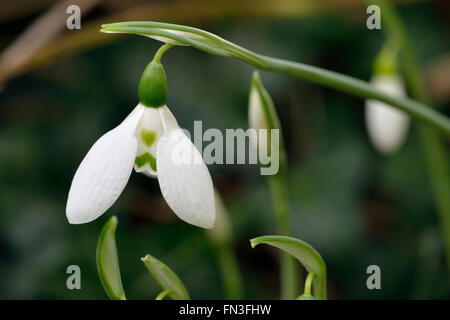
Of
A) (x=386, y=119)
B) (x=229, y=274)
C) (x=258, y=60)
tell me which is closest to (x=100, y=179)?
(x=258, y=60)

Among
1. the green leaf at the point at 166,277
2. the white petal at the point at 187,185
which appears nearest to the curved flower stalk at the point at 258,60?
the white petal at the point at 187,185

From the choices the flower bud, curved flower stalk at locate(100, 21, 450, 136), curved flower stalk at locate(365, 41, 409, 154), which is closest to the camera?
curved flower stalk at locate(100, 21, 450, 136)

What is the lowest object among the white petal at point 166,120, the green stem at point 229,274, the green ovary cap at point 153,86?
the green stem at point 229,274

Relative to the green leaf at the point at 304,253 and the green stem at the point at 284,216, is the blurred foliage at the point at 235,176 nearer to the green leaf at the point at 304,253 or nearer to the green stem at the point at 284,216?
the green stem at the point at 284,216

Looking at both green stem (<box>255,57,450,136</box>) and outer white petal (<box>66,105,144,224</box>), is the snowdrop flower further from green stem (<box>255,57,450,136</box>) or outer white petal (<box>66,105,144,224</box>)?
green stem (<box>255,57,450,136</box>)

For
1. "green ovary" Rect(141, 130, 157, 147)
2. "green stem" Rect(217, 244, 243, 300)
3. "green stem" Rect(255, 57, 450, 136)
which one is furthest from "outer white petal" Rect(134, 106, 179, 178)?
"green stem" Rect(217, 244, 243, 300)

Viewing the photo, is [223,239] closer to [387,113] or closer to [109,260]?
[387,113]
